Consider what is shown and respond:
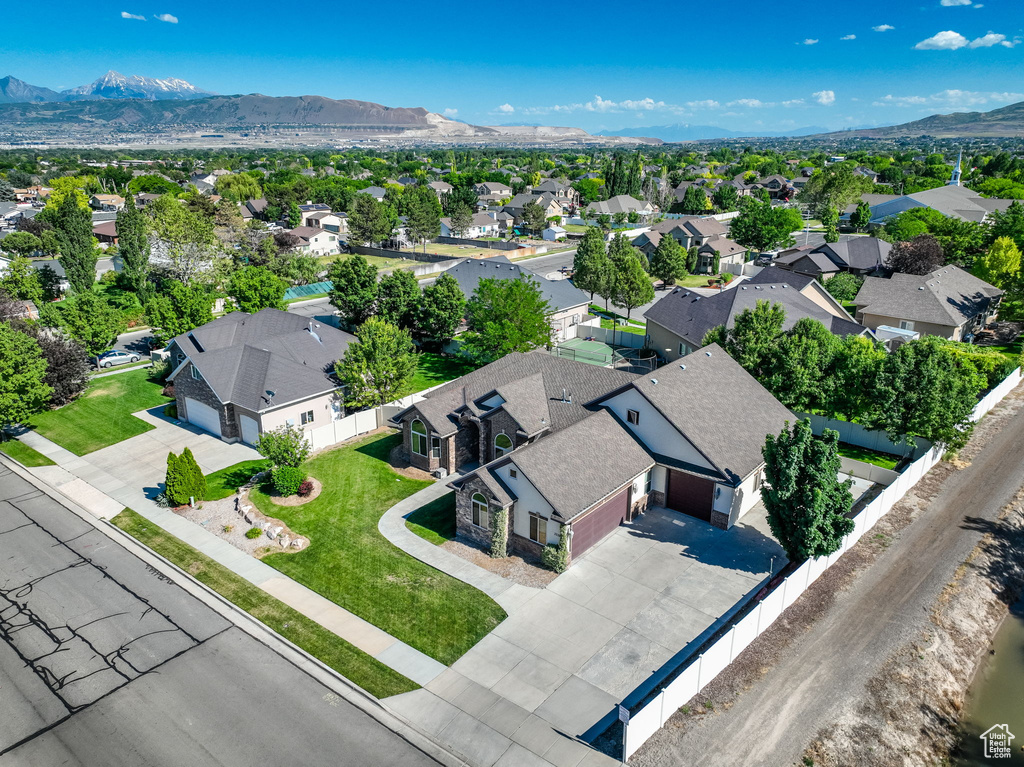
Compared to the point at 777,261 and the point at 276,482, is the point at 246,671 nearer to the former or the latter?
the point at 276,482

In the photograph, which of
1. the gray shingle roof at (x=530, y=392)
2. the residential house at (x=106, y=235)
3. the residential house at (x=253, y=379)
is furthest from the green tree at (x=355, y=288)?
the residential house at (x=106, y=235)

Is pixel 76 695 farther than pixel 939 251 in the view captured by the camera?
No

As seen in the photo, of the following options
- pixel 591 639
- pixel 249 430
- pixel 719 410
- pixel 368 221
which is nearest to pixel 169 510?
pixel 249 430

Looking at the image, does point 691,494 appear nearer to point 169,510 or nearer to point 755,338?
point 755,338

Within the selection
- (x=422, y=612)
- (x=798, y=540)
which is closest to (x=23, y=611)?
(x=422, y=612)

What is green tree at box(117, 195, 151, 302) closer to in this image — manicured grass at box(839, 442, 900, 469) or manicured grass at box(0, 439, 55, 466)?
manicured grass at box(0, 439, 55, 466)
